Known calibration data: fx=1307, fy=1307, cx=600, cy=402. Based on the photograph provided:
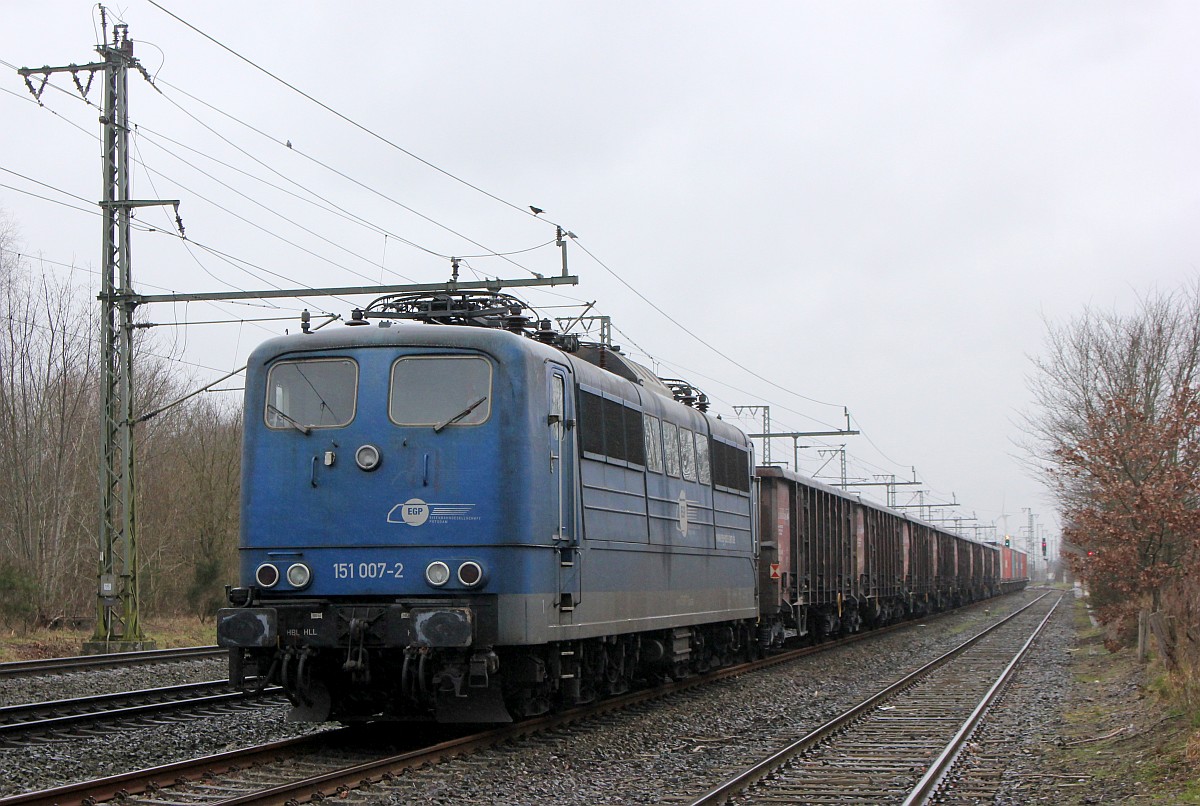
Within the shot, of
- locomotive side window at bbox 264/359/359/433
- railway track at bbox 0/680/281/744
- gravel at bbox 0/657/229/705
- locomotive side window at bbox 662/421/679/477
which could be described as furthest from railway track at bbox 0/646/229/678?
locomotive side window at bbox 662/421/679/477

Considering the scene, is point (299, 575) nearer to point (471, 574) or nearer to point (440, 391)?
point (471, 574)

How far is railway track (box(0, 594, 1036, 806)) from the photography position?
787 centimetres

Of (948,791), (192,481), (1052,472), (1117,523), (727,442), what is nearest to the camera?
(948,791)

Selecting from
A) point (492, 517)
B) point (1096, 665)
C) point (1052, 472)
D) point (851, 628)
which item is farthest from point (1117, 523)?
point (492, 517)

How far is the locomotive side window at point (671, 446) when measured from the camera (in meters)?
14.3

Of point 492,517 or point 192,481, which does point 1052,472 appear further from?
point 192,481

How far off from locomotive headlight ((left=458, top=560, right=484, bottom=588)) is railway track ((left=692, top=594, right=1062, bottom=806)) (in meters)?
2.38

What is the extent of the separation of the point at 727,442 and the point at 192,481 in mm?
18810

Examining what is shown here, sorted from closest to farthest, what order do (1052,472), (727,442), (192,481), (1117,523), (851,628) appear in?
(727,442), (1117,523), (1052,472), (851,628), (192,481)

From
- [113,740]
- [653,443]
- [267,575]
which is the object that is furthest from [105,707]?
[653,443]

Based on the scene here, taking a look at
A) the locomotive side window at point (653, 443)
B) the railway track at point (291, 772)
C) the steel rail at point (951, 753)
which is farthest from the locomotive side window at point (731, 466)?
the railway track at point (291, 772)

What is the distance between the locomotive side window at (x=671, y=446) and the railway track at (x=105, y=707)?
15.6ft

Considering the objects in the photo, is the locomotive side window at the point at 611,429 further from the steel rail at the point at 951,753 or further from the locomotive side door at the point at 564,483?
the steel rail at the point at 951,753

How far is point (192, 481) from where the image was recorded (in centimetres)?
3191
